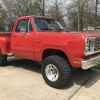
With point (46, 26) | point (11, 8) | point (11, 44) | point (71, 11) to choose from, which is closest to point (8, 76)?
point (11, 44)

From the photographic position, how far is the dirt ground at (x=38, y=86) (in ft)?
20.5

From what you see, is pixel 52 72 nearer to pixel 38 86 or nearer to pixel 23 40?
pixel 38 86

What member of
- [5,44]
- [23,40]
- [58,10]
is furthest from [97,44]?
[58,10]

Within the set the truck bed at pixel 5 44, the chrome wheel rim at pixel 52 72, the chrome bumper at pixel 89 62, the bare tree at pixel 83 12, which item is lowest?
the chrome wheel rim at pixel 52 72

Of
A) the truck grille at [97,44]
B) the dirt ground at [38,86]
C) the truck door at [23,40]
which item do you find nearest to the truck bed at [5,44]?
the truck door at [23,40]

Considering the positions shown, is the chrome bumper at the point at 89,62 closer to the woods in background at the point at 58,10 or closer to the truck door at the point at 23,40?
the truck door at the point at 23,40

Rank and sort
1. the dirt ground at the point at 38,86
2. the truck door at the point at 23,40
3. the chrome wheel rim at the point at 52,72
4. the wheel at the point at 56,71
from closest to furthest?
1. the dirt ground at the point at 38,86
2. the wheel at the point at 56,71
3. the chrome wheel rim at the point at 52,72
4. the truck door at the point at 23,40

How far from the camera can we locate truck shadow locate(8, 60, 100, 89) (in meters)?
7.43

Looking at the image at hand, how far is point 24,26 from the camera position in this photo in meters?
8.32

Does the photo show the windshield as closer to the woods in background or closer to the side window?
the side window

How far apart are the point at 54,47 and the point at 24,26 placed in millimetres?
1859

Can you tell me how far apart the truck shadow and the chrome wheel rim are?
0.45 metres

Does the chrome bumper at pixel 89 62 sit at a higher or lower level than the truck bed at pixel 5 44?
lower

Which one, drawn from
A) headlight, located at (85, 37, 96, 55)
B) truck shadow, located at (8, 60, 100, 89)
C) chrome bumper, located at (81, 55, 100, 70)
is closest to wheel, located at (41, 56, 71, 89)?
truck shadow, located at (8, 60, 100, 89)
